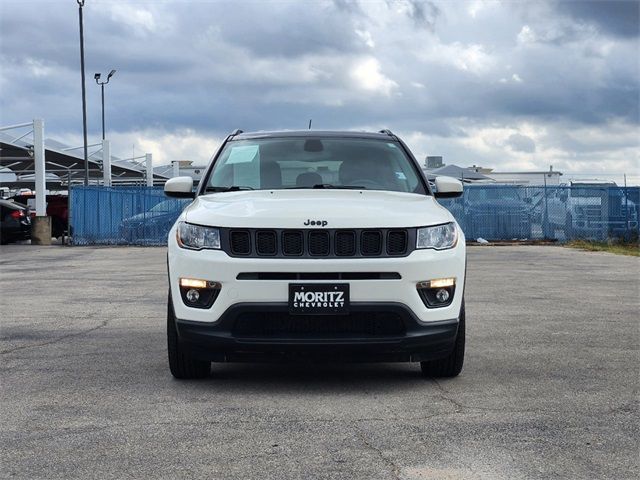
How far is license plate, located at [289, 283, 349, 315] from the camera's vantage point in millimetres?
6023

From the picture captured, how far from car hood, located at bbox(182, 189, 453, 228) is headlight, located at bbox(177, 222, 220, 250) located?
0.14 feet

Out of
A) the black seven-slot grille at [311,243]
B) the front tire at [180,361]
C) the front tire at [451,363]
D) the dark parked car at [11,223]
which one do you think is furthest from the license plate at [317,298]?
the dark parked car at [11,223]

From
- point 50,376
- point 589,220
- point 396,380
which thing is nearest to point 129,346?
point 50,376

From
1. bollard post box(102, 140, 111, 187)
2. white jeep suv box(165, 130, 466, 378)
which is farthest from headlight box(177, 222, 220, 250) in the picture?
bollard post box(102, 140, 111, 187)

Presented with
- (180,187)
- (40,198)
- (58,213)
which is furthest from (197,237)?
(58,213)

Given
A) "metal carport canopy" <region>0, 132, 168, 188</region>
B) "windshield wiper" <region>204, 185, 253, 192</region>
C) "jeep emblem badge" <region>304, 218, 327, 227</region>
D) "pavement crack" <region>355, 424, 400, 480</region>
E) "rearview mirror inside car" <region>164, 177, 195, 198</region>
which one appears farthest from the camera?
"metal carport canopy" <region>0, 132, 168, 188</region>

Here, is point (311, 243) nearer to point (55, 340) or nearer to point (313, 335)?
point (313, 335)

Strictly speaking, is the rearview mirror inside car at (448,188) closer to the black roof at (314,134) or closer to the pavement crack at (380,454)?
the black roof at (314,134)

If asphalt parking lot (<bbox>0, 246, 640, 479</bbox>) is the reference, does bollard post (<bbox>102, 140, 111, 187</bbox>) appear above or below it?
above

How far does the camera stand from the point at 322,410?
5766mm

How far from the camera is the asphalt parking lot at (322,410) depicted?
4.62m

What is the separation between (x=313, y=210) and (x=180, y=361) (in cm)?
140

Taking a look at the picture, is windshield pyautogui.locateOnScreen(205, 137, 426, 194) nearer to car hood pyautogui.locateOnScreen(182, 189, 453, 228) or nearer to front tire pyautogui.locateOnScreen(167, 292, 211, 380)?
car hood pyautogui.locateOnScreen(182, 189, 453, 228)

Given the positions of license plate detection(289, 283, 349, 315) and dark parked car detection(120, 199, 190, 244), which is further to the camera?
dark parked car detection(120, 199, 190, 244)
